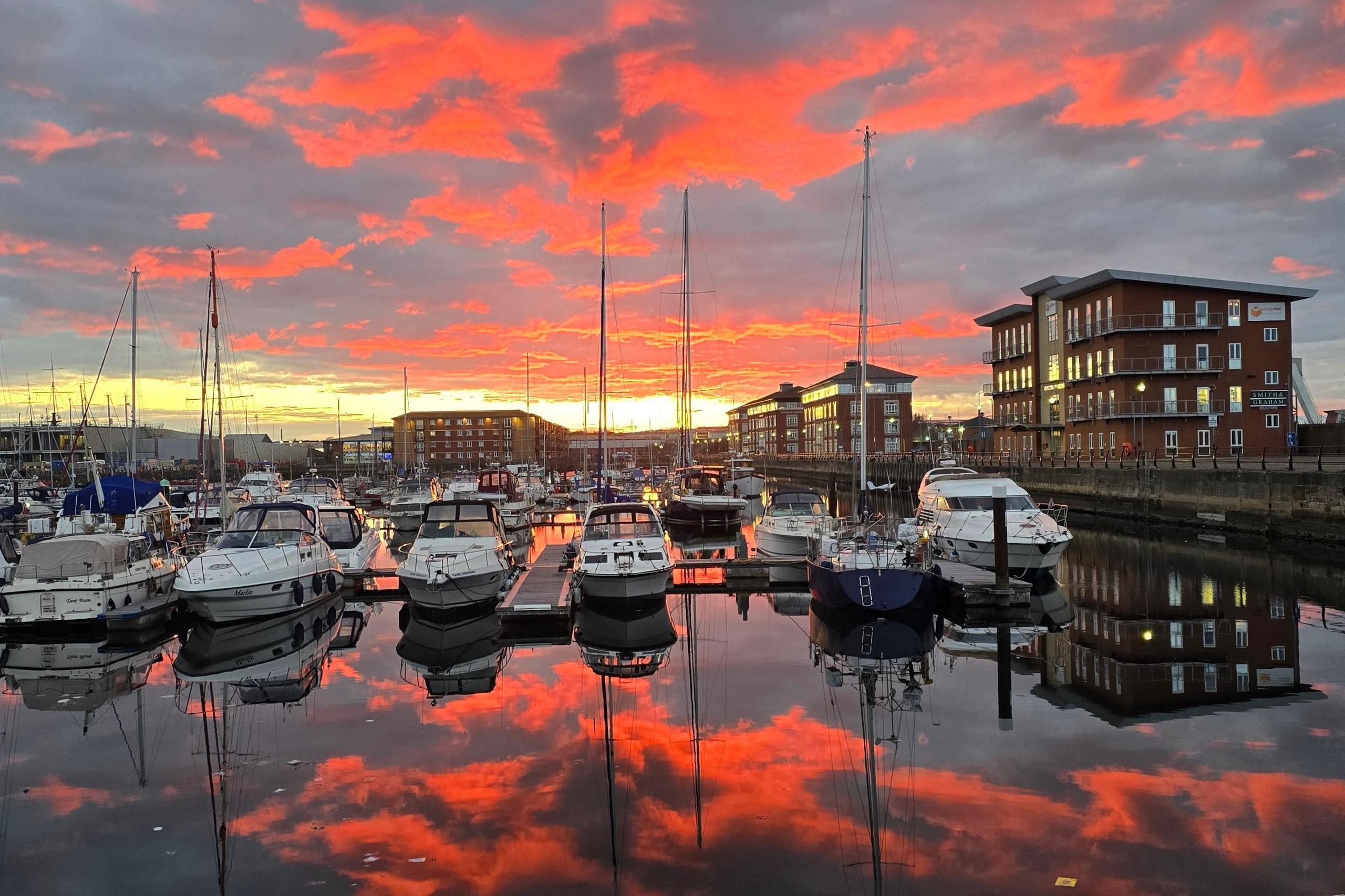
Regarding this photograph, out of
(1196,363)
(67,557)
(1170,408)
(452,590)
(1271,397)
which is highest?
(1196,363)

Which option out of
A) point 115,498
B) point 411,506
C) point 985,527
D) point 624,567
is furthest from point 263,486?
point 985,527

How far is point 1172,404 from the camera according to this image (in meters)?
58.5

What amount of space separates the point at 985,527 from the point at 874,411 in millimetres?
99463

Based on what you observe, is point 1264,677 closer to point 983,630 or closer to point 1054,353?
point 983,630

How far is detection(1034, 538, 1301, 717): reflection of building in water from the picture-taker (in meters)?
15.0

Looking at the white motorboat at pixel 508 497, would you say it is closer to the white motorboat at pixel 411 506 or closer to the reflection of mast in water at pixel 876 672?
the white motorboat at pixel 411 506

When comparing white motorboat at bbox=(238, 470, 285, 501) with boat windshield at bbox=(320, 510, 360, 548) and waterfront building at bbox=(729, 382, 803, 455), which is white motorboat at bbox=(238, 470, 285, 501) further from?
waterfront building at bbox=(729, 382, 803, 455)

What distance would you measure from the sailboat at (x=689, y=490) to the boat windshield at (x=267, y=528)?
78.4 ft

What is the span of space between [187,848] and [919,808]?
853 centimetres

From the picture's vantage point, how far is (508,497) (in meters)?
47.9

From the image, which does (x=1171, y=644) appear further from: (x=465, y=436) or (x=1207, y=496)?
(x=465, y=436)

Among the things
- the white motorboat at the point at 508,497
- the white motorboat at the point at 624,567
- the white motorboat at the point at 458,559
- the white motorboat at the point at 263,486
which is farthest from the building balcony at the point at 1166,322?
the white motorboat at the point at 263,486

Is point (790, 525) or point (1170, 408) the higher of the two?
point (1170, 408)

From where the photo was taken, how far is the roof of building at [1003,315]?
7288cm
